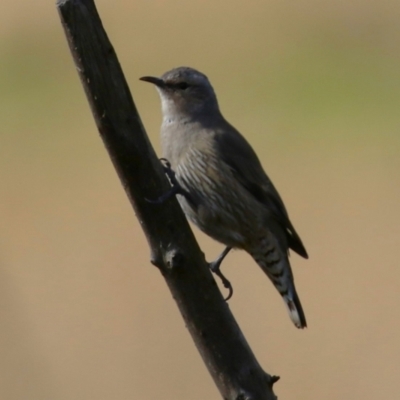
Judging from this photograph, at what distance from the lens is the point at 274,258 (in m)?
4.46

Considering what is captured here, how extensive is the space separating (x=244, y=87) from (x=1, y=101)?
11.3 feet

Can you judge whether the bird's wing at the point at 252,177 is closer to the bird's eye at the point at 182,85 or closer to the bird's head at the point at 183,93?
the bird's head at the point at 183,93

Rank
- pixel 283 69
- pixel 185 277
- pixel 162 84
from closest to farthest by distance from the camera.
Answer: pixel 185 277 < pixel 162 84 < pixel 283 69

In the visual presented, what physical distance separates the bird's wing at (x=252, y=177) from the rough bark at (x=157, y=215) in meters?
1.78

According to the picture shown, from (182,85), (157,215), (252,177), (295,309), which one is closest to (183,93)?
(182,85)

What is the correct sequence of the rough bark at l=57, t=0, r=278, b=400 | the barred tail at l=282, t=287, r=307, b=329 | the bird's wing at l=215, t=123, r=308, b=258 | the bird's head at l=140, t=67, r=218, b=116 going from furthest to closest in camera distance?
the bird's head at l=140, t=67, r=218, b=116 < the bird's wing at l=215, t=123, r=308, b=258 < the barred tail at l=282, t=287, r=307, b=329 < the rough bark at l=57, t=0, r=278, b=400

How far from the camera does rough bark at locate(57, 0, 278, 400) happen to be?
2.47 m

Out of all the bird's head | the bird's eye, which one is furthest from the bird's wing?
the bird's eye

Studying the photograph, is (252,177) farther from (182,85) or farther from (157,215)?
(157,215)

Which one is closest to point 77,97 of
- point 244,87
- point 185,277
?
point 244,87

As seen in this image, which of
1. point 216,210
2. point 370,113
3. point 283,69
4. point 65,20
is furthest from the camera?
point 283,69

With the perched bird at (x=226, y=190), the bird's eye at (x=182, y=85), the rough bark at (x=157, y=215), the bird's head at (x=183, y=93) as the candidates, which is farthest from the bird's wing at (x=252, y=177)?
the rough bark at (x=157, y=215)

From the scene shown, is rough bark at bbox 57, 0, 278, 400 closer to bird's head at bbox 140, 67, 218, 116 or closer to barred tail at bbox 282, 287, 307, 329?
barred tail at bbox 282, 287, 307, 329

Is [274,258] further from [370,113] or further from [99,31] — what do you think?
[370,113]
